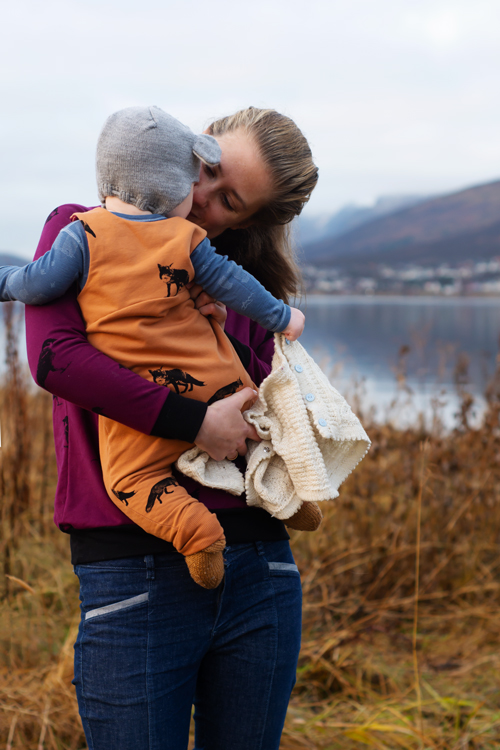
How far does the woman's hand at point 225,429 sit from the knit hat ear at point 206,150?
46 cm

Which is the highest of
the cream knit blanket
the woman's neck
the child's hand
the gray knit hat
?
the gray knit hat

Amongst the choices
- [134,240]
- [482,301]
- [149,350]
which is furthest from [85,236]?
[482,301]

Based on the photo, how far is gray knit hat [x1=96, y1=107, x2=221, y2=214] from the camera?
107 cm

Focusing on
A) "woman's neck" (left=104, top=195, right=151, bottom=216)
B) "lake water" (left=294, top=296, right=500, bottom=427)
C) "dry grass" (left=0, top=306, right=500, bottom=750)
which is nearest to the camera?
"woman's neck" (left=104, top=195, right=151, bottom=216)

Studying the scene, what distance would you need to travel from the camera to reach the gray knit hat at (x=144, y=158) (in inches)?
42.3

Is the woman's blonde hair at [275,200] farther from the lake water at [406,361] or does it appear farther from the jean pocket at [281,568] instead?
the jean pocket at [281,568]

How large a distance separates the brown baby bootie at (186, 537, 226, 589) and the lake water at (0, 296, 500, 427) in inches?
35.1

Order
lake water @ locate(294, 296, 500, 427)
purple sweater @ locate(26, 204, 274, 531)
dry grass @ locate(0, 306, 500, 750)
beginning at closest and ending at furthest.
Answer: purple sweater @ locate(26, 204, 274, 531) < dry grass @ locate(0, 306, 500, 750) < lake water @ locate(294, 296, 500, 427)

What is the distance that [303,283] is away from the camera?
1.67 m

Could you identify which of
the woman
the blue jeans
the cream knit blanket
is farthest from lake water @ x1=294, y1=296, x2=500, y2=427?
the blue jeans

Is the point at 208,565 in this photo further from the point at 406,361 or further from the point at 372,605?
the point at 406,361

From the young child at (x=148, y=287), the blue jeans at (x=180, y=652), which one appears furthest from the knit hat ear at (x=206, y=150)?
the blue jeans at (x=180, y=652)

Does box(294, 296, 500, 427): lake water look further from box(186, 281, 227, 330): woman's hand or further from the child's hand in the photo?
box(186, 281, 227, 330): woman's hand

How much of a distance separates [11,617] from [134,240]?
2152 millimetres
